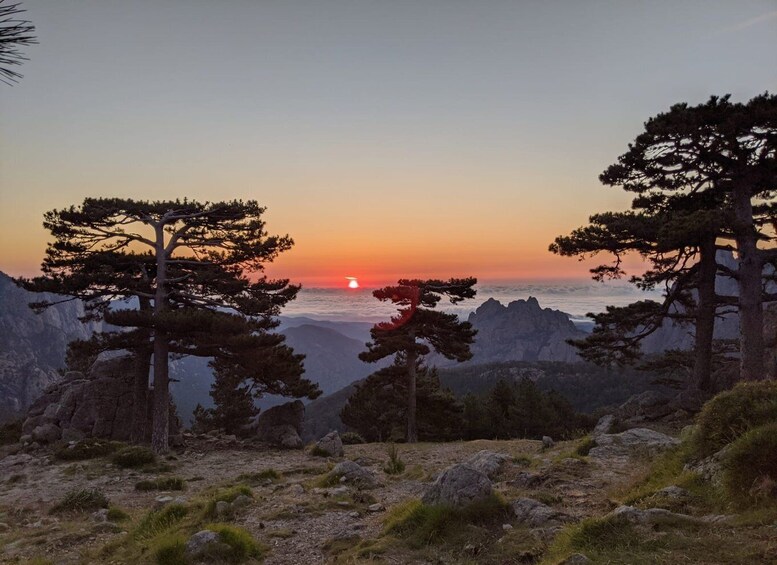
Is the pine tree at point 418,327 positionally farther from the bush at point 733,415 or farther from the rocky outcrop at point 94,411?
the bush at point 733,415

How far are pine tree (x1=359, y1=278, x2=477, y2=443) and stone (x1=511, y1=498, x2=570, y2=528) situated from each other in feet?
70.2

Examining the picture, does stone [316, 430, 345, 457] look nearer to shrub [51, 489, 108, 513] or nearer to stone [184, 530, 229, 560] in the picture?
shrub [51, 489, 108, 513]

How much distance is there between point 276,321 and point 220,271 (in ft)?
13.4

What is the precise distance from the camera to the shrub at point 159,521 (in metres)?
8.67

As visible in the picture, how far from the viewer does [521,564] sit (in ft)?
18.9

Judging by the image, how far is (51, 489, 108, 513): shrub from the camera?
11636 mm

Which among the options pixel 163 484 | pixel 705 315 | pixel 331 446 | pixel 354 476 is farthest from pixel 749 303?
pixel 163 484

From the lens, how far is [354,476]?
40.1 ft

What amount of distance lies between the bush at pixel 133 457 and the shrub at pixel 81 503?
629cm

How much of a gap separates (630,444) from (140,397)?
23.5m

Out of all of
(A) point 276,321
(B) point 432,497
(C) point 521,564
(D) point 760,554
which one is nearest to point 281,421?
(A) point 276,321

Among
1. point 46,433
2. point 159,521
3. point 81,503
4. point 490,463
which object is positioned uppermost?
point 490,463

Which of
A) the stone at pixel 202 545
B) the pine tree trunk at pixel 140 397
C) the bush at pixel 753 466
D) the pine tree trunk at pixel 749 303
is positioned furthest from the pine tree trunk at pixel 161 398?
the pine tree trunk at pixel 749 303

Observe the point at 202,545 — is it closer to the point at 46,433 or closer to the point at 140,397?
the point at 140,397
